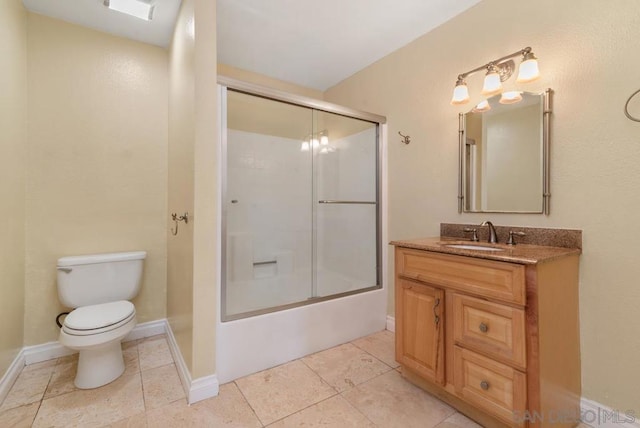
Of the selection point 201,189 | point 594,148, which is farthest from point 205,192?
point 594,148

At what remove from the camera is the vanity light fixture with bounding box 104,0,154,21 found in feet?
5.91

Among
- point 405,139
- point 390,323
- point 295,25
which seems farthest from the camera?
point 390,323

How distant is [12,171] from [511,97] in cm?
302

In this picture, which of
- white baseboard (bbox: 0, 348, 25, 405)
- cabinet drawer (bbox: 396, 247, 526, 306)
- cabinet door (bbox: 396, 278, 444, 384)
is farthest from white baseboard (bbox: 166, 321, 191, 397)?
cabinet drawer (bbox: 396, 247, 526, 306)

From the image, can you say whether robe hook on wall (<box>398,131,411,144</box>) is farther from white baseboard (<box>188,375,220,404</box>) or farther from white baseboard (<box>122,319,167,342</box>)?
white baseboard (<box>122,319,167,342</box>)

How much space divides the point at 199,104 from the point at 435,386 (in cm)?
206

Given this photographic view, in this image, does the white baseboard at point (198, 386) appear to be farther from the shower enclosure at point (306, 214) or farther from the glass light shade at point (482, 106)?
the glass light shade at point (482, 106)

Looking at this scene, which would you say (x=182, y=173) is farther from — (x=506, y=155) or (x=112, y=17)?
(x=506, y=155)

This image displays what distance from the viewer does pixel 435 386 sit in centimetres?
157

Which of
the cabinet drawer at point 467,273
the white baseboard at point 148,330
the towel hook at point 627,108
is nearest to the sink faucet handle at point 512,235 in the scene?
the cabinet drawer at point 467,273

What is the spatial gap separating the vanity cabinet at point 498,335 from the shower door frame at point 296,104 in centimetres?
81

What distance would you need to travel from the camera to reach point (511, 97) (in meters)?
1.62

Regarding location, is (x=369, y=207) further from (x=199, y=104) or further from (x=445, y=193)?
(x=199, y=104)

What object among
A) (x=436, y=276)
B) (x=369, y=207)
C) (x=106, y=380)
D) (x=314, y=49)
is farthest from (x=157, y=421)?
(x=314, y=49)
